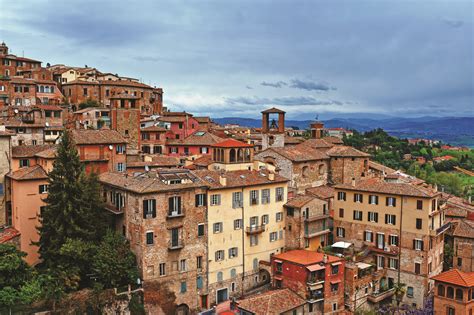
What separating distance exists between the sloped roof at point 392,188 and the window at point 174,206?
21676 millimetres

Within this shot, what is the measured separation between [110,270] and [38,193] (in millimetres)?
12162

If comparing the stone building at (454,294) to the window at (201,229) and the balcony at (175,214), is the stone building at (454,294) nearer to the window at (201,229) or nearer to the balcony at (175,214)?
the window at (201,229)

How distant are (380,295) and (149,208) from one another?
2648cm

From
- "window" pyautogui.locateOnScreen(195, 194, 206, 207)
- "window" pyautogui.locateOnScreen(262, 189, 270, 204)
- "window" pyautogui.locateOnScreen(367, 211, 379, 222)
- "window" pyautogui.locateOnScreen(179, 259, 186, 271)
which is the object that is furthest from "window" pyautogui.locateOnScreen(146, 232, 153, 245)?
"window" pyautogui.locateOnScreen(367, 211, 379, 222)

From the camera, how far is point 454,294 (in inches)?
1759

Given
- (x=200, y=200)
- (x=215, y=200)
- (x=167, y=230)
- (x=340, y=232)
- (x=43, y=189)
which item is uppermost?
(x=43, y=189)

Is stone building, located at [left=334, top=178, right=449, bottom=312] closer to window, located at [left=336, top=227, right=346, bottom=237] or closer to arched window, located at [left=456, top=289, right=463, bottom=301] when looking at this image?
window, located at [left=336, top=227, right=346, bottom=237]

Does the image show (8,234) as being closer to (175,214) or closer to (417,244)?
(175,214)

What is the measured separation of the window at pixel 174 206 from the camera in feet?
135

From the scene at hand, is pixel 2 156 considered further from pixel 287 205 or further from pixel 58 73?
pixel 58 73

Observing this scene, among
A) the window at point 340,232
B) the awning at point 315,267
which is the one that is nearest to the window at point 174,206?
the awning at point 315,267

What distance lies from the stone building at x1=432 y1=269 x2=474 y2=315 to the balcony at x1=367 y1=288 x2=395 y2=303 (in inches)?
175

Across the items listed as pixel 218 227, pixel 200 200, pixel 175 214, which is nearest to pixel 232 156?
pixel 200 200

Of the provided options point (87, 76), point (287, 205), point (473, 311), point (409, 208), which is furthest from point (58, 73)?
point (473, 311)
